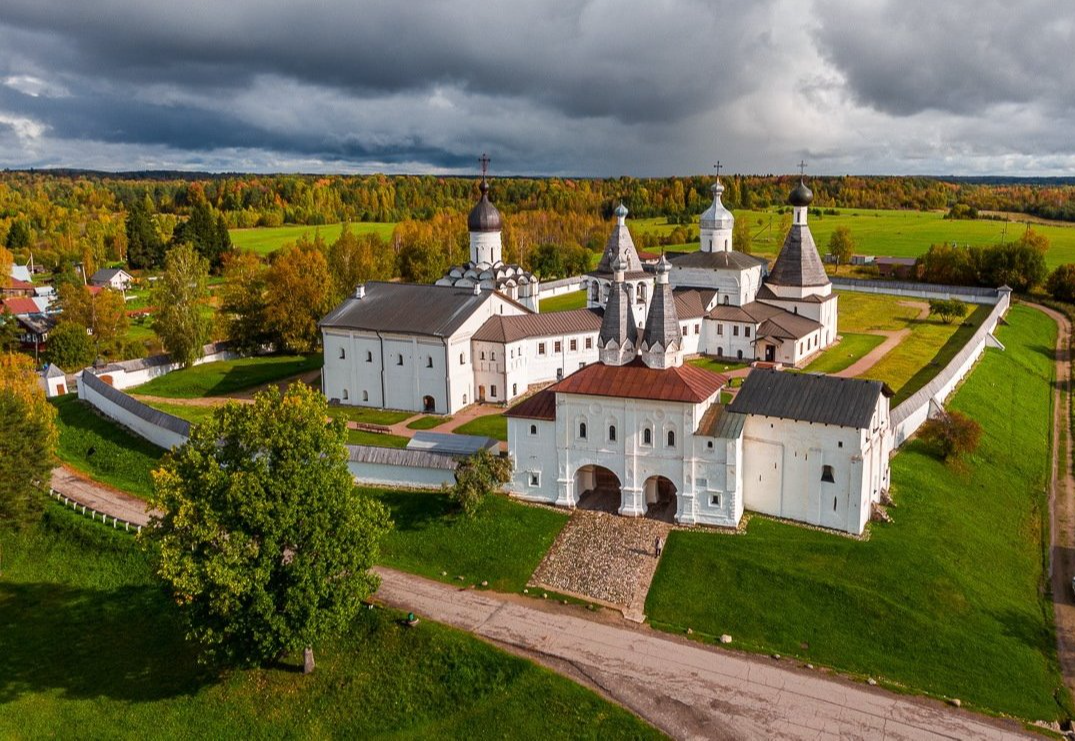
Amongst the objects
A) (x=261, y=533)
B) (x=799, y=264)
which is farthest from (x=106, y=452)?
(x=799, y=264)

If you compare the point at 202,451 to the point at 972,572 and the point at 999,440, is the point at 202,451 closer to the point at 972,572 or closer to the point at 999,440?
the point at 972,572

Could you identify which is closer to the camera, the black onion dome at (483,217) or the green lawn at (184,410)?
the green lawn at (184,410)

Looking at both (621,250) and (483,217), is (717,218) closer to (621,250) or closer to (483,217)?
(621,250)

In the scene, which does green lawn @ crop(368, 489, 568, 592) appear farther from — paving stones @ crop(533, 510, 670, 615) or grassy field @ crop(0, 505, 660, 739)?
grassy field @ crop(0, 505, 660, 739)

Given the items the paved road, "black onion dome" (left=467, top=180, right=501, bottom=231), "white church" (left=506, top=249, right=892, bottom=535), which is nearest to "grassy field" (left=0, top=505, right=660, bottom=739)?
the paved road

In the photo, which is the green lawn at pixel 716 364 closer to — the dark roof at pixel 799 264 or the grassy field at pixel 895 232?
the dark roof at pixel 799 264

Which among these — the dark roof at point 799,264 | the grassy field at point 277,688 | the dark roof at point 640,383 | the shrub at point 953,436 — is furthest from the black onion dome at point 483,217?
the grassy field at point 277,688

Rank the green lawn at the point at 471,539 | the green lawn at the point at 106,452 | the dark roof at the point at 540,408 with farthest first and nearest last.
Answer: the green lawn at the point at 106,452, the dark roof at the point at 540,408, the green lawn at the point at 471,539
